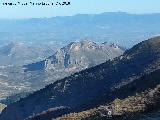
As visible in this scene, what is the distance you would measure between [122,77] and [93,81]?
1298cm

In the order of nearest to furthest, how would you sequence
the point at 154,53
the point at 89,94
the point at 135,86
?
1. the point at 135,86
2. the point at 89,94
3. the point at 154,53

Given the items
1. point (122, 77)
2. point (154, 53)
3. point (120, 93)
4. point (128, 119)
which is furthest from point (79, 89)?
point (128, 119)

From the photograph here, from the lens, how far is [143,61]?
635 feet

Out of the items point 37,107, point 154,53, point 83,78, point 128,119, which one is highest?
point 128,119

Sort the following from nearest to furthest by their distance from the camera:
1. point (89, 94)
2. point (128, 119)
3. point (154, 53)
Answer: point (128, 119)
point (89, 94)
point (154, 53)

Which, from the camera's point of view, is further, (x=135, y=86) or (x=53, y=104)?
(x=53, y=104)

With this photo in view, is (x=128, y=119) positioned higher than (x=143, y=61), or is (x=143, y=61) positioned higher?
(x=128, y=119)

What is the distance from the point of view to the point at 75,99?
18438cm

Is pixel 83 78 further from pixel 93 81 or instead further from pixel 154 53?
pixel 154 53

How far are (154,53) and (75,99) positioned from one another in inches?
1595

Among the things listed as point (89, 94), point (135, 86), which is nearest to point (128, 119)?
point (135, 86)

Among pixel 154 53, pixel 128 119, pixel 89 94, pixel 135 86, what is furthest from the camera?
pixel 154 53

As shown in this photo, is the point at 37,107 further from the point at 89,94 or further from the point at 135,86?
the point at 135,86

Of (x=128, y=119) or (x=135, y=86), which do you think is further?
(x=135, y=86)
